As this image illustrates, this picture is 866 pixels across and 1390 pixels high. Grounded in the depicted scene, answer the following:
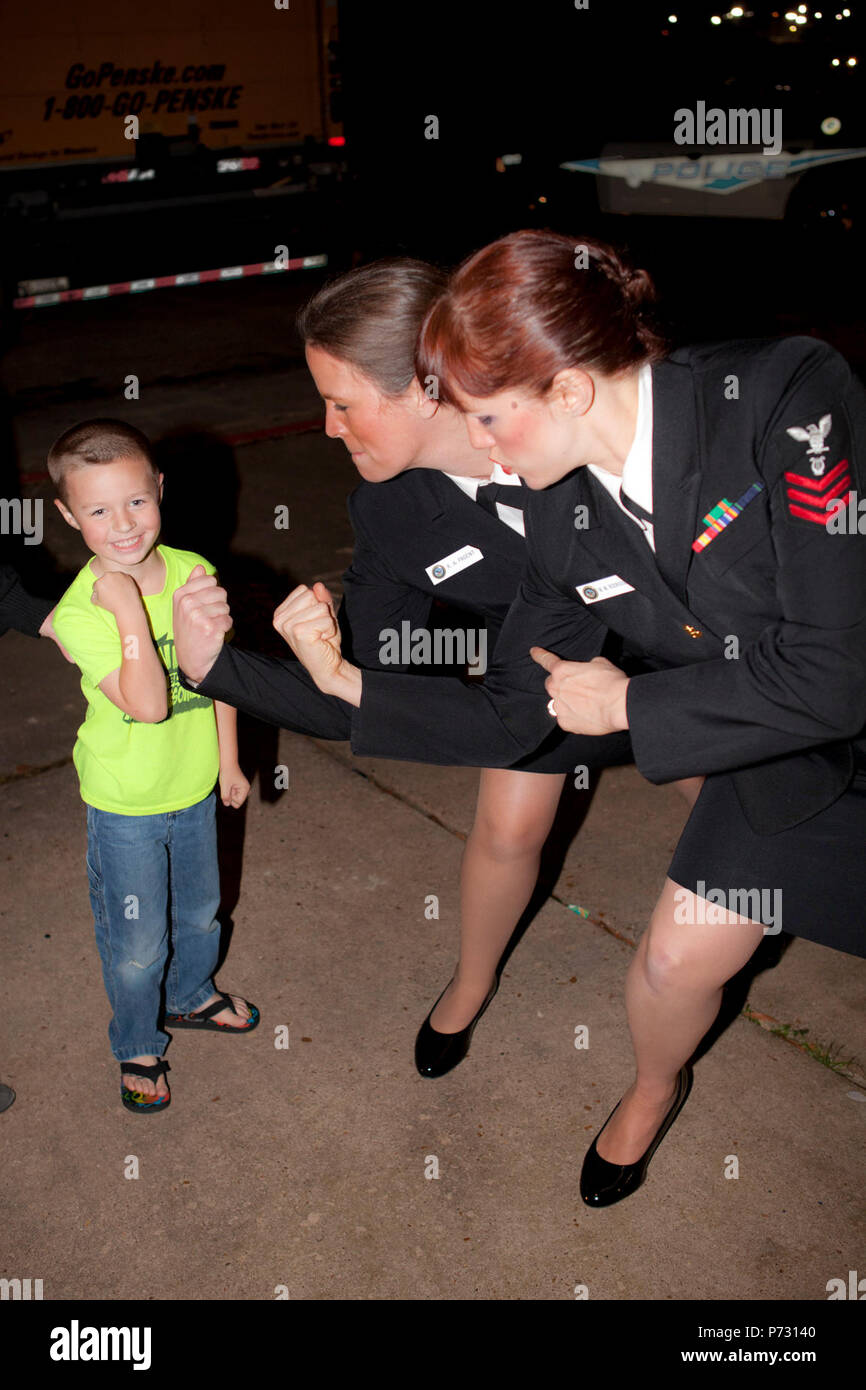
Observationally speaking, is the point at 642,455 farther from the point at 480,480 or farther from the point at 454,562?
the point at 454,562

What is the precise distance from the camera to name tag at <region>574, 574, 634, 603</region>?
6.64ft

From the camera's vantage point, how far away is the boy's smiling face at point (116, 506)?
2166mm

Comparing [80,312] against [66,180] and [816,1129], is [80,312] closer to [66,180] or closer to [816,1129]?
[66,180]

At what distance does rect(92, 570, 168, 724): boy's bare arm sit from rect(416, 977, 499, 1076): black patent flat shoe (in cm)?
100

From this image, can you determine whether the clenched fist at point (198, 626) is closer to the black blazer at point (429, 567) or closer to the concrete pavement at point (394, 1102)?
the black blazer at point (429, 567)

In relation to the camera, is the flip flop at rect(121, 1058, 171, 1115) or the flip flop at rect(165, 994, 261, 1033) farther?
the flip flop at rect(165, 994, 261, 1033)

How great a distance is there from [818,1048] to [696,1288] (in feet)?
2.42

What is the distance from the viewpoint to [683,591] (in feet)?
6.34

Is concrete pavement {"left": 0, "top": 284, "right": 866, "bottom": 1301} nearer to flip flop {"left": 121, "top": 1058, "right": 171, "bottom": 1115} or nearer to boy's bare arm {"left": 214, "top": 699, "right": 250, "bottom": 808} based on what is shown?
flip flop {"left": 121, "top": 1058, "right": 171, "bottom": 1115}

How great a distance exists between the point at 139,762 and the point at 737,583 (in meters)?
1.22

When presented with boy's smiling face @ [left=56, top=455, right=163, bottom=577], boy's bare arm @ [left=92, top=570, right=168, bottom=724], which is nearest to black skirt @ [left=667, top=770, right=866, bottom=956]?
boy's bare arm @ [left=92, top=570, right=168, bottom=724]

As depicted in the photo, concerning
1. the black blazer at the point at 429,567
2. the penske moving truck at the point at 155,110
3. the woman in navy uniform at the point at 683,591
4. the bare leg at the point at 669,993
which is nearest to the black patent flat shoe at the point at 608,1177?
the bare leg at the point at 669,993

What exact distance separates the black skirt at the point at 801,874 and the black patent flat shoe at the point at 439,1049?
842 mm

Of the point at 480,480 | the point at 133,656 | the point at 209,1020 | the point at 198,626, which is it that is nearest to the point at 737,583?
the point at 480,480
